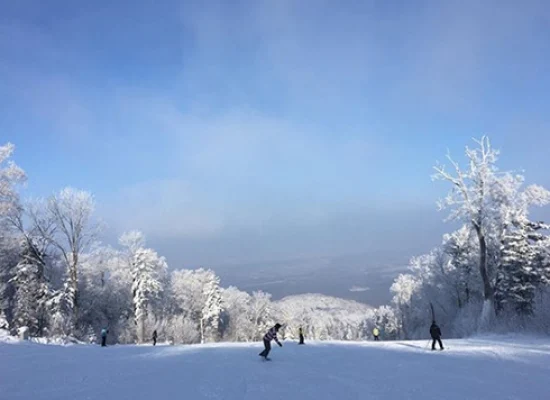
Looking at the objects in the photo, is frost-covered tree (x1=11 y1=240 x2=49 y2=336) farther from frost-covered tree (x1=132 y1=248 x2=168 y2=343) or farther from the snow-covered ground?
the snow-covered ground

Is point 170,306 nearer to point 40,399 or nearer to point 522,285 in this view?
point 522,285

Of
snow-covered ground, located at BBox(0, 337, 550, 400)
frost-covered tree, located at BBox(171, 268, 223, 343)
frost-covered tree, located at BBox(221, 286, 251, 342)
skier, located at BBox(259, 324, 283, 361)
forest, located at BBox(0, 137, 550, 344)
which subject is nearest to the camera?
snow-covered ground, located at BBox(0, 337, 550, 400)

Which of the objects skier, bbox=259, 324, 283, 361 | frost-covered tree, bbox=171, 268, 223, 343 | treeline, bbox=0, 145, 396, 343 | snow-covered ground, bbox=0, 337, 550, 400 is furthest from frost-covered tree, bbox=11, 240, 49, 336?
frost-covered tree, bbox=171, 268, 223, 343

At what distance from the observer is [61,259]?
46219mm

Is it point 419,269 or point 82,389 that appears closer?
point 82,389

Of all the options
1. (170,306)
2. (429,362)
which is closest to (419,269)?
(170,306)

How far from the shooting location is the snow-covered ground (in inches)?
420

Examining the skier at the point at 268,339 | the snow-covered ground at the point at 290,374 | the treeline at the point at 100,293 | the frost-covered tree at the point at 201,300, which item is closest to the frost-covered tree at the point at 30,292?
the treeline at the point at 100,293

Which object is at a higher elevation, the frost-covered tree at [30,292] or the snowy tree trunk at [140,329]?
the frost-covered tree at [30,292]

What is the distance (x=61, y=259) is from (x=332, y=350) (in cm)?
3884

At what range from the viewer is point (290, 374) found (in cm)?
1371

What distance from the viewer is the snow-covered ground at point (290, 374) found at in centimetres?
1066

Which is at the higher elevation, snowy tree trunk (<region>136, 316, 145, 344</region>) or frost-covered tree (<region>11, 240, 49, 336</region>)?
frost-covered tree (<region>11, 240, 49, 336</region>)

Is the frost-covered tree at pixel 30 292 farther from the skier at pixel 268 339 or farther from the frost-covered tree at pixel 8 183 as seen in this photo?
the skier at pixel 268 339
